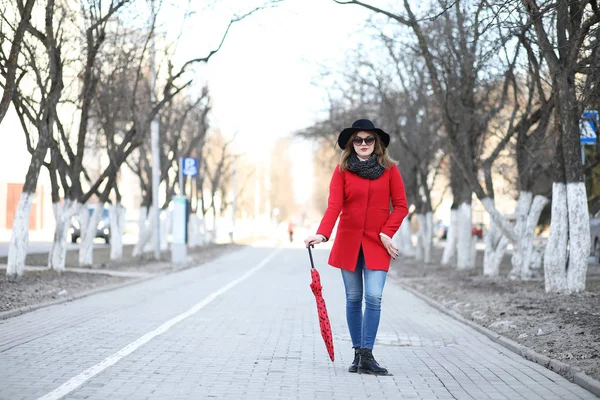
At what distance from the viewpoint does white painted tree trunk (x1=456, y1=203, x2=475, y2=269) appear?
85.2 feet

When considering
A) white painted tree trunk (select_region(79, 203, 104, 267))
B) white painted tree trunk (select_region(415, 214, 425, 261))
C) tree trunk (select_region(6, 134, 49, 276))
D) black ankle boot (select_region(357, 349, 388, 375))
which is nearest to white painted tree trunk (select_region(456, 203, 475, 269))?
white painted tree trunk (select_region(415, 214, 425, 261))

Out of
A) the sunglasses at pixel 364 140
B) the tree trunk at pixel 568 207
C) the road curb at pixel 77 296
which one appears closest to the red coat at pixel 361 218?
the sunglasses at pixel 364 140

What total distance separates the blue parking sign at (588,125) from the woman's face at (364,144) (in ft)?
33.2

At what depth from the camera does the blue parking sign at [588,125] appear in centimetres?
1773

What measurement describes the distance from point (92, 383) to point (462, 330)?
6.62 metres

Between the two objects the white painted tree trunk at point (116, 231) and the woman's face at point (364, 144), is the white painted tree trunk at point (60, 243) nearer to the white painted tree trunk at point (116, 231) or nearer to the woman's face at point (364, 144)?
the white painted tree trunk at point (116, 231)

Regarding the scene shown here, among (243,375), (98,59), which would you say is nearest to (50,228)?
(98,59)

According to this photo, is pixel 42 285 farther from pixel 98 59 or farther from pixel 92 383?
pixel 92 383

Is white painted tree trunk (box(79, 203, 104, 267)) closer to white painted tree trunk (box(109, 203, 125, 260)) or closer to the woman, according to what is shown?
white painted tree trunk (box(109, 203, 125, 260))

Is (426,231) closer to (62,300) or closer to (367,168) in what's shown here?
(62,300)

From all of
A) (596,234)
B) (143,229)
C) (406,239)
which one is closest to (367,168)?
(596,234)

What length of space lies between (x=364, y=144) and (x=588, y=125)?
12.8 metres

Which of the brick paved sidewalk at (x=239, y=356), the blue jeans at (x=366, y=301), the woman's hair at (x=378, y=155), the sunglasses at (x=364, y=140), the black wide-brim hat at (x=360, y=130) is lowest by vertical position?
the brick paved sidewalk at (x=239, y=356)

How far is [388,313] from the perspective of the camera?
50.0ft
